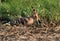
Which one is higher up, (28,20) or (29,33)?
(28,20)

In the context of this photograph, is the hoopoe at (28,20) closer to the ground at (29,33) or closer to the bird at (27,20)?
the bird at (27,20)

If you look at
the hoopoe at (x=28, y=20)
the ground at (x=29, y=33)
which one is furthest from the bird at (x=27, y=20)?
the ground at (x=29, y=33)

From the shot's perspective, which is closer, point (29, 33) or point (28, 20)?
point (29, 33)

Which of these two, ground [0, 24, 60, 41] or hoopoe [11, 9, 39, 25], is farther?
hoopoe [11, 9, 39, 25]

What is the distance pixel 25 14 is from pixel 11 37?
155cm

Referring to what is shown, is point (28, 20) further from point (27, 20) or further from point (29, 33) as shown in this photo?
point (29, 33)

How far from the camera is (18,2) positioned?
10008 mm

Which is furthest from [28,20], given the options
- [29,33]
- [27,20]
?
[29,33]

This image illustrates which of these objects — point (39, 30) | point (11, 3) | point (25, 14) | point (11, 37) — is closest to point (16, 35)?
point (11, 37)

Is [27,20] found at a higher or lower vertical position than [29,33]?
higher

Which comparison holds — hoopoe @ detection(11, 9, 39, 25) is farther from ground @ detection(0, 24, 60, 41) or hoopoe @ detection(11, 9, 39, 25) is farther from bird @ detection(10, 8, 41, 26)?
ground @ detection(0, 24, 60, 41)

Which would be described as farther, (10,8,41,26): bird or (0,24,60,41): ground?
(10,8,41,26): bird

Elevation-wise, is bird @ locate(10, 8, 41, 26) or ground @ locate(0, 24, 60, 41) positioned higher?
bird @ locate(10, 8, 41, 26)

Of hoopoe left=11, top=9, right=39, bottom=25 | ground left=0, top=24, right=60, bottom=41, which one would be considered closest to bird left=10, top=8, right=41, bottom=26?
hoopoe left=11, top=9, right=39, bottom=25
